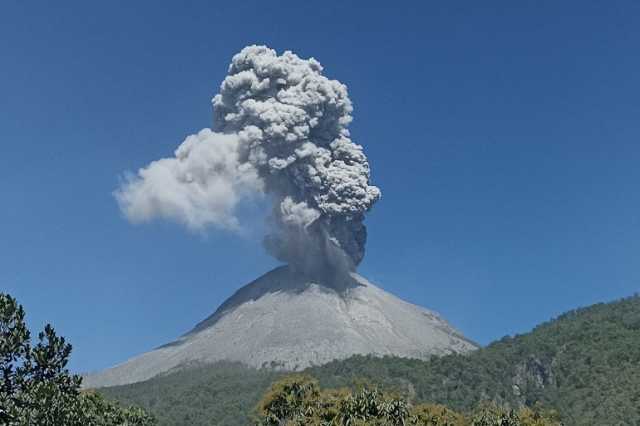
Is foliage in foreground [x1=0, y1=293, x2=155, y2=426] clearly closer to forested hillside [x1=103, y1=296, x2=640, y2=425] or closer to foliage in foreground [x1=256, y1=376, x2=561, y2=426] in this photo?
foliage in foreground [x1=256, y1=376, x2=561, y2=426]

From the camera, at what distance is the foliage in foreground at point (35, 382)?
116 feet

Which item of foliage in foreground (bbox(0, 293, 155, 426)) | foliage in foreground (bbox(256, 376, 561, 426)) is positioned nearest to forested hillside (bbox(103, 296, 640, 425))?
foliage in foreground (bbox(256, 376, 561, 426))

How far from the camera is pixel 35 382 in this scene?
36.9 metres

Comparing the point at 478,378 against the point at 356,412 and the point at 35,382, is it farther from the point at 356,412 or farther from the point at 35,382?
the point at 35,382

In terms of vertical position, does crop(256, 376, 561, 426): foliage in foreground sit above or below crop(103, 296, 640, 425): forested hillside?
below

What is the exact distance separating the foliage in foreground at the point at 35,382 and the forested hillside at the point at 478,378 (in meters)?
97.9

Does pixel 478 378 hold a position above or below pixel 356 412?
above

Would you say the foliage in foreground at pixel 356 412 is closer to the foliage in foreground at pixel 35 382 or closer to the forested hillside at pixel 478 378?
the foliage in foreground at pixel 35 382

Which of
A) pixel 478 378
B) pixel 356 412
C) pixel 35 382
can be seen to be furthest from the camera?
pixel 478 378

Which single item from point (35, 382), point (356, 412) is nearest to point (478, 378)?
point (356, 412)

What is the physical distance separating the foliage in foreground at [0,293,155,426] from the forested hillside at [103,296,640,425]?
97.9 metres

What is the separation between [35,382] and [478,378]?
430ft

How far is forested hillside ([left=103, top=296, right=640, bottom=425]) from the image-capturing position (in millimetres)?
140750

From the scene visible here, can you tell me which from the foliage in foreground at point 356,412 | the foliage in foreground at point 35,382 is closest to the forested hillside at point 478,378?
the foliage in foreground at point 356,412
